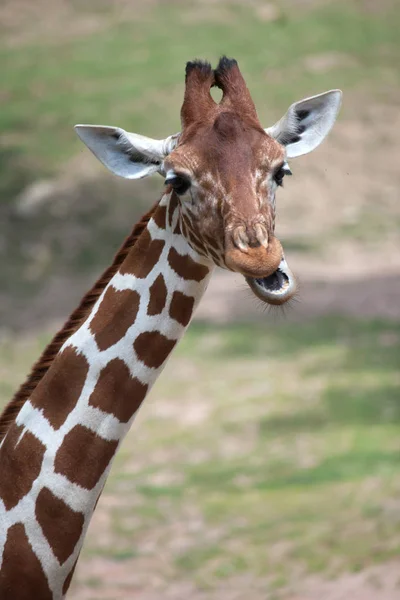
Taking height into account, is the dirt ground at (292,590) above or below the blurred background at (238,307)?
below

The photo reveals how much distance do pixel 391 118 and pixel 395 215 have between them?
4.51m

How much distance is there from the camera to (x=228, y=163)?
5.61 m

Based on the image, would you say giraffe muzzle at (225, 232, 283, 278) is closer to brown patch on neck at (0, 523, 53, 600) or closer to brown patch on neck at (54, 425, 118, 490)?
brown patch on neck at (54, 425, 118, 490)

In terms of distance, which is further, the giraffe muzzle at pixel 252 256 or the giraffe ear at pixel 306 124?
the giraffe ear at pixel 306 124

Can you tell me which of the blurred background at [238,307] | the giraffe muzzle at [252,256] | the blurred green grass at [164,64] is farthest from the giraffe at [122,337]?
the blurred green grass at [164,64]

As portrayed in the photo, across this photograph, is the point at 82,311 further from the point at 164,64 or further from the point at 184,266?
the point at 164,64

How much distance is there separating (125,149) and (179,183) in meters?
0.47

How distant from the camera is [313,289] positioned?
21.0 metres

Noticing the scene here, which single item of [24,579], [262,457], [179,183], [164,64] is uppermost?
[164,64]

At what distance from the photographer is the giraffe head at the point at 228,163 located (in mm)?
5387

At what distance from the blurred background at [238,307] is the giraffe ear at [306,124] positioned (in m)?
0.97

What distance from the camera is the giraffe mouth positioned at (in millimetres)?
5348

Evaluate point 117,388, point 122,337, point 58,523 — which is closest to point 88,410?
point 117,388

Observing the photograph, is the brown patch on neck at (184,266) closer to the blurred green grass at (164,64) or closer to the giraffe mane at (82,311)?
the giraffe mane at (82,311)
